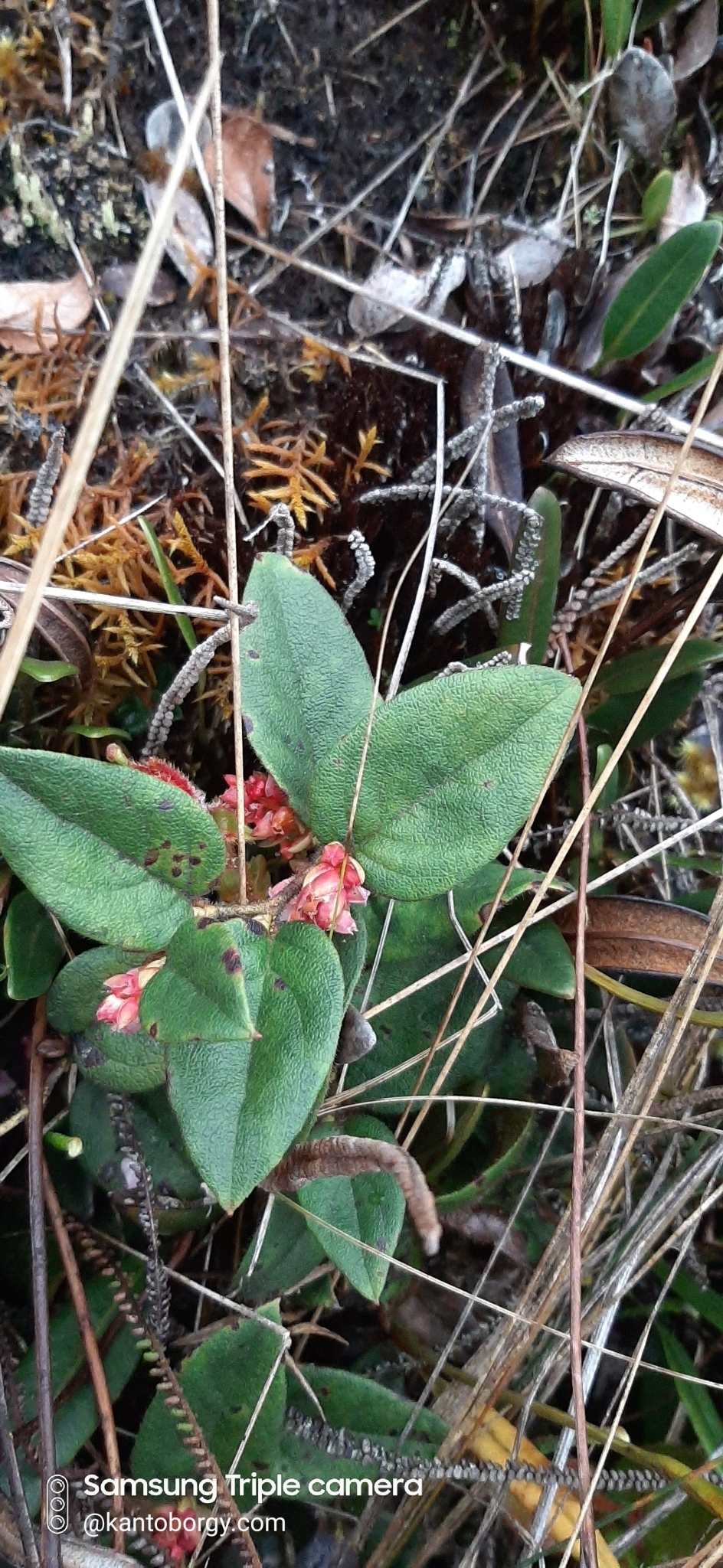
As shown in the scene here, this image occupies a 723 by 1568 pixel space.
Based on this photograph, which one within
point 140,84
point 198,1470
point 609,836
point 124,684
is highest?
point 140,84

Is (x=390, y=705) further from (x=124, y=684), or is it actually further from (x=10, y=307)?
(x=10, y=307)

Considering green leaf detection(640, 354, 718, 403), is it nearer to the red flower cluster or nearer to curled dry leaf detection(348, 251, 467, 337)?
curled dry leaf detection(348, 251, 467, 337)

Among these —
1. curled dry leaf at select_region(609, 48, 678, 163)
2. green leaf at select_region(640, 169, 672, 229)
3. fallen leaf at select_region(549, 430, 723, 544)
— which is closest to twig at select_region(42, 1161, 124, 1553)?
fallen leaf at select_region(549, 430, 723, 544)

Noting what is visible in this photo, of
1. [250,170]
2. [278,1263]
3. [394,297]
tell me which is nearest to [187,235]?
[250,170]

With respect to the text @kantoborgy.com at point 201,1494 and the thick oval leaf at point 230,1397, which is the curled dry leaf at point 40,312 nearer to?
the thick oval leaf at point 230,1397

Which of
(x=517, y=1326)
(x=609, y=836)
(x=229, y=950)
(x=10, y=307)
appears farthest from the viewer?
(x=609, y=836)

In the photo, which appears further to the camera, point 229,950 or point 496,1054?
point 496,1054

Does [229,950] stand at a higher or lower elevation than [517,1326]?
higher

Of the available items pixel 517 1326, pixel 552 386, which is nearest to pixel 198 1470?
pixel 517 1326
